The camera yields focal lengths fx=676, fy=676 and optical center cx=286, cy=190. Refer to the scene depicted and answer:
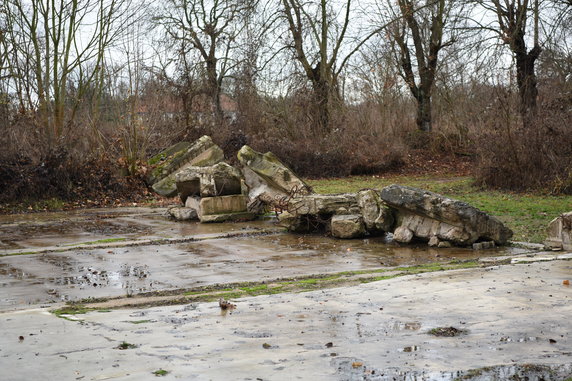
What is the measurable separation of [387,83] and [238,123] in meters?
7.24

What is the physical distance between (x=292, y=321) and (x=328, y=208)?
5920 mm

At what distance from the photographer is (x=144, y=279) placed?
780 cm

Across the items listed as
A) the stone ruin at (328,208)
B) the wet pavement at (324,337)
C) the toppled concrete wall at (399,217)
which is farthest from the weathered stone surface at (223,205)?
the wet pavement at (324,337)

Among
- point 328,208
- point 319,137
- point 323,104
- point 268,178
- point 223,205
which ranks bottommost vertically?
point 328,208

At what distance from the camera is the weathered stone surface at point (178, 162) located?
62.1ft

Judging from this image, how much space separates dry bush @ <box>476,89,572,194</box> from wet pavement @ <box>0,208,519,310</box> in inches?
289

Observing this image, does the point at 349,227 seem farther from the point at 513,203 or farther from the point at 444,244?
the point at 513,203

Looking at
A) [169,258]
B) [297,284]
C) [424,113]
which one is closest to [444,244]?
[297,284]

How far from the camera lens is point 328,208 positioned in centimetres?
1123

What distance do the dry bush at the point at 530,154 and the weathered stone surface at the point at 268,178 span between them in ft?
21.1

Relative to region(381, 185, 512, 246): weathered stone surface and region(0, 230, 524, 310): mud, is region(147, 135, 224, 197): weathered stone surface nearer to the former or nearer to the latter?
region(0, 230, 524, 310): mud

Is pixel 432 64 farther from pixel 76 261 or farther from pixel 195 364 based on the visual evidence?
pixel 195 364

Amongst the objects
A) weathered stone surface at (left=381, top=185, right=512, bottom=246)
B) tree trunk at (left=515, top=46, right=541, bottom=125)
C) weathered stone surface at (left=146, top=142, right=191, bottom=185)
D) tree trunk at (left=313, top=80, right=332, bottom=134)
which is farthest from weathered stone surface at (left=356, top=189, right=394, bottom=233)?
tree trunk at (left=313, top=80, right=332, bottom=134)

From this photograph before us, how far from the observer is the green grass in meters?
10.9
